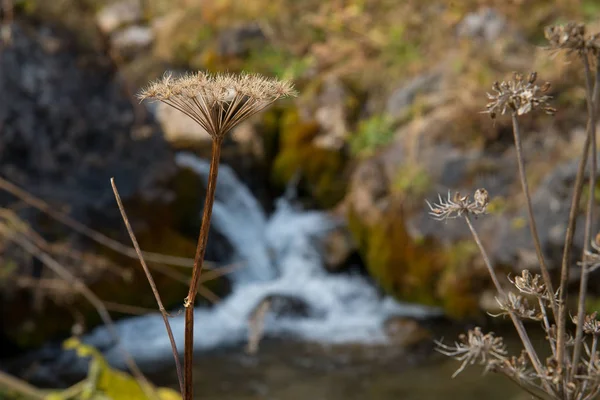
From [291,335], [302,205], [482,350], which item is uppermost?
[302,205]

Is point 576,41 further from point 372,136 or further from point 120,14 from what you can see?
point 120,14

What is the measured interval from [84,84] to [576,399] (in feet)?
26.2

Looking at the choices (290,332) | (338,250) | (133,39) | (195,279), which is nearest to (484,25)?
(338,250)

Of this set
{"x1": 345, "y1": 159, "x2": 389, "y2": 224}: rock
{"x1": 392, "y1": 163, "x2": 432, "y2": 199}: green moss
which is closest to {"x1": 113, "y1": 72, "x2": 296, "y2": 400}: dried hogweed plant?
{"x1": 392, "y1": 163, "x2": 432, "y2": 199}: green moss

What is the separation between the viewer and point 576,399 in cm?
62

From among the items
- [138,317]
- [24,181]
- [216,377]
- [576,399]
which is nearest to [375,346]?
[216,377]

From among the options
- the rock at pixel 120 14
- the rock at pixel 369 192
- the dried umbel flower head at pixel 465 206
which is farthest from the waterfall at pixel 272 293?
the rock at pixel 120 14

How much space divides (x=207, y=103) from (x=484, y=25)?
9.61 m

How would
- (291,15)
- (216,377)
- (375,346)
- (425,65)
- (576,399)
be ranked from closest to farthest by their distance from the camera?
(576,399) < (216,377) < (375,346) < (425,65) < (291,15)

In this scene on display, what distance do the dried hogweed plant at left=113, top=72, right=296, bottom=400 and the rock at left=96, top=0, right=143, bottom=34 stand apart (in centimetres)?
1456

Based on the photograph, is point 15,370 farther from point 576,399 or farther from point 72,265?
point 576,399

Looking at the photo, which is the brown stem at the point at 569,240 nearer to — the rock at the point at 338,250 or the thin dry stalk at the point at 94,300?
the thin dry stalk at the point at 94,300

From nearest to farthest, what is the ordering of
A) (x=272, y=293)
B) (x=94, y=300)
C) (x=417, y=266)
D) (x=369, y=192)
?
(x=94, y=300) < (x=417, y=266) < (x=272, y=293) < (x=369, y=192)

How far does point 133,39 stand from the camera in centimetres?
1332
